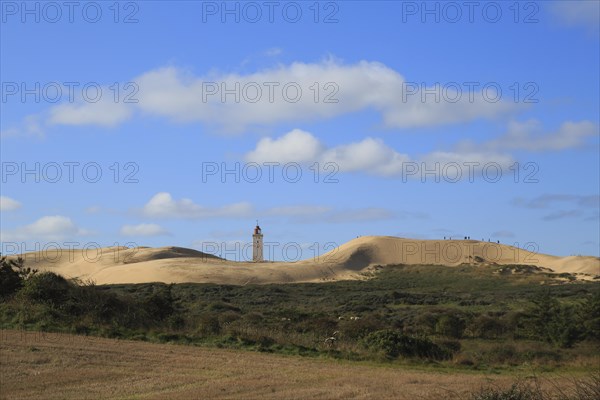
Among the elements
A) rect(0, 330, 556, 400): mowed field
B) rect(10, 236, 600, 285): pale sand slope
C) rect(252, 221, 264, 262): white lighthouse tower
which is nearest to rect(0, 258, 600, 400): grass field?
rect(0, 330, 556, 400): mowed field

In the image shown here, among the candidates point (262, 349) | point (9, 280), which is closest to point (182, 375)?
point (262, 349)

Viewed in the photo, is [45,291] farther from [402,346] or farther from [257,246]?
[257,246]

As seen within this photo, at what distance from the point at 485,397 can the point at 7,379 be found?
10310 millimetres

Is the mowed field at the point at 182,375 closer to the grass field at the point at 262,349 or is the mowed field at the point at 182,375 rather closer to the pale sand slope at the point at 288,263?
the grass field at the point at 262,349

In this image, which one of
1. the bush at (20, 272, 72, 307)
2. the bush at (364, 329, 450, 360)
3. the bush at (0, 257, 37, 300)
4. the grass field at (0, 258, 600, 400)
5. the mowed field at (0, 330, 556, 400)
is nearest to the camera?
the mowed field at (0, 330, 556, 400)

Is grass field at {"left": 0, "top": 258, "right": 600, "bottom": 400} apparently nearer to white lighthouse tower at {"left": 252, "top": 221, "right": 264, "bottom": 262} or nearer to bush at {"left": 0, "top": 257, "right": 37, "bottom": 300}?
bush at {"left": 0, "top": 257, "right": 37, "bottom": 300}

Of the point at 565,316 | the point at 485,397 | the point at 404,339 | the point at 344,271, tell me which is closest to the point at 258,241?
the point at 344,271

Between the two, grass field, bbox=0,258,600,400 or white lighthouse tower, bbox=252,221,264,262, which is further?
white lighthouse tower, bbox=252,221,264,262

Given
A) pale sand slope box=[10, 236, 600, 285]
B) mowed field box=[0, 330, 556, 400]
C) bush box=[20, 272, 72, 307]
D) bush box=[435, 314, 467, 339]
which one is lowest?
bush box=[435, 314, 467, 339]

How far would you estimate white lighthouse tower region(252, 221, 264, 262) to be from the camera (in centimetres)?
8844

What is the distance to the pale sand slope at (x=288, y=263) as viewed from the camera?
259 ft

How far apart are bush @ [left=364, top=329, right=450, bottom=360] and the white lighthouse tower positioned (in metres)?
60.4

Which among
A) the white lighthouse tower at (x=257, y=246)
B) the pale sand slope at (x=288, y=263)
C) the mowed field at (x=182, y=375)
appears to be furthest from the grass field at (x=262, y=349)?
the white lighthouse tower at (x=257, y=246)

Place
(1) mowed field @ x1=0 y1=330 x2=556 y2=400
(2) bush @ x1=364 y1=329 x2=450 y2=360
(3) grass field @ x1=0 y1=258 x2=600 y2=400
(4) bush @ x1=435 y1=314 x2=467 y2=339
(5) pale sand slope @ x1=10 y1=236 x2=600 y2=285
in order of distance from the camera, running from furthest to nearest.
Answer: (5) pale sand slope @ x1=10 y1=236 x2=600 y2=285, (4) bush @ x1=435 y1=314 x2=467 y2=339, (2) bush @ x1=364 y1=329 x2=450 y2=360, (3) grass field @ x1=0 y1=258 x2=600 y2=400, (1) mowed field @ x1=0 y1=330 x2=556 y2=400
